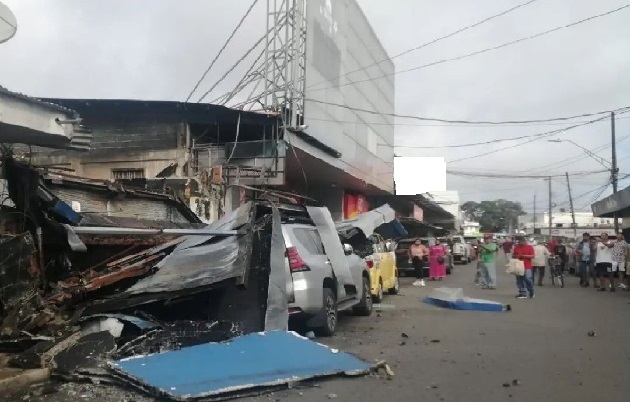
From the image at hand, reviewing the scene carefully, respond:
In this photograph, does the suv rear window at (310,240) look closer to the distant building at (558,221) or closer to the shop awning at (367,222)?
the shop awning at (367,222)

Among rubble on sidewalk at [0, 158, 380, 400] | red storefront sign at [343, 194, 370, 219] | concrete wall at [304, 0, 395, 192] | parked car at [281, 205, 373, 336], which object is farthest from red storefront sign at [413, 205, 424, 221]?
rubble on sidewalk at [0, 158, 380, 400]

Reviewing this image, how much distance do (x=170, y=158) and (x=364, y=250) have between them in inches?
309

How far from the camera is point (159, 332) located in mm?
7953

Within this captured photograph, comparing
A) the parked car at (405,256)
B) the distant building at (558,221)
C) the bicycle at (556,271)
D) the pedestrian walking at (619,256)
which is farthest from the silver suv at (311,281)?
the distant building at (558,221)

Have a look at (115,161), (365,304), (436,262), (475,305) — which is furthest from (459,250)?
(365,304)

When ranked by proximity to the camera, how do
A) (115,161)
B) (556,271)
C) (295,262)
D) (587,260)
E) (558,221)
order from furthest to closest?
(558,221)
(556,271)
(587,260)
(115,161)
(295,262)

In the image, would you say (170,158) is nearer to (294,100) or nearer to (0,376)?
(294,100)

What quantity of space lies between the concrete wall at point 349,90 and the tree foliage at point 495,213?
3752 inches

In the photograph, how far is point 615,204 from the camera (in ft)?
90.0

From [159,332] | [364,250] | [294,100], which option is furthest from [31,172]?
[294,100]

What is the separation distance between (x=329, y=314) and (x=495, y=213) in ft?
417

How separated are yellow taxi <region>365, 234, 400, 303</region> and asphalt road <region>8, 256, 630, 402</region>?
970mm

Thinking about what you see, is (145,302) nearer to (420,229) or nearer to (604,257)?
(604,257)

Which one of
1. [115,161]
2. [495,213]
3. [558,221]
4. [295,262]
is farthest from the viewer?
[495,213]
